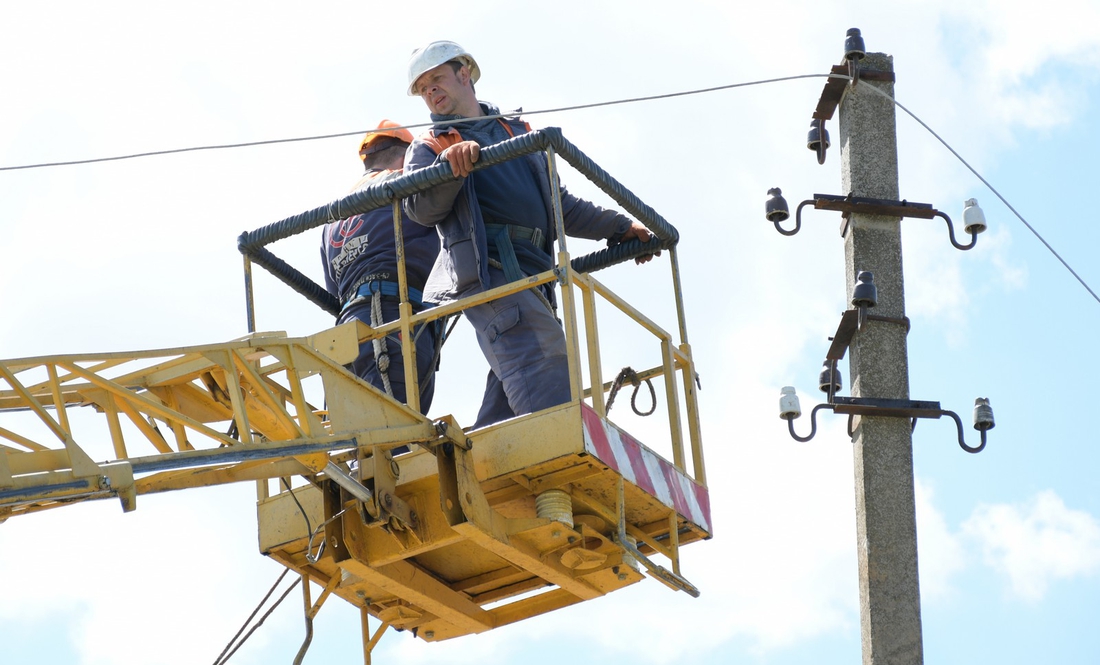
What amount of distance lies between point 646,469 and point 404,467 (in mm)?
1272

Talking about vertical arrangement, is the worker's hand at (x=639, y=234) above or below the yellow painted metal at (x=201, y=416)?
above

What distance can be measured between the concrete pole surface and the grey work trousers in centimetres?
156

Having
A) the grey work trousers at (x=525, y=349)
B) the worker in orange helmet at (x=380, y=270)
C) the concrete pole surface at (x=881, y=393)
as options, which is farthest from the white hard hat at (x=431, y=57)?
the concrete pole surface at (x=881, y=393)

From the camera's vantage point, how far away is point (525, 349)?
11523 millimetres

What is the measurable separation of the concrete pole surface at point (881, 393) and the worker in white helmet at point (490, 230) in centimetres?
164

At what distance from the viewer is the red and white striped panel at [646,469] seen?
10773 mm

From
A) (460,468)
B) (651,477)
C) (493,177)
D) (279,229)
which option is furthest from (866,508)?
(279,229)

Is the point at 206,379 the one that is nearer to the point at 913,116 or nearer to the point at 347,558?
the point at 347,558

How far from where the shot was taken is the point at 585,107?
45.0ft

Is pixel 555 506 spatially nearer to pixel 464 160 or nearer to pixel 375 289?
pixel 464 160

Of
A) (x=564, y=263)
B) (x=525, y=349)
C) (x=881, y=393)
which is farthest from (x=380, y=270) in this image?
(x=881, y=393)

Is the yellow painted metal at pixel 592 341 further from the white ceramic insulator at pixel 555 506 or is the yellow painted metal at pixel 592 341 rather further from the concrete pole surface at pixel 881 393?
the concrete pole surface at pixel 881 393

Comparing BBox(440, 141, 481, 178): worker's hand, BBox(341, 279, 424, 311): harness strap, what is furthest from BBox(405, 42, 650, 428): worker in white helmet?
BBox(341, 279, 424, 311): harness strap

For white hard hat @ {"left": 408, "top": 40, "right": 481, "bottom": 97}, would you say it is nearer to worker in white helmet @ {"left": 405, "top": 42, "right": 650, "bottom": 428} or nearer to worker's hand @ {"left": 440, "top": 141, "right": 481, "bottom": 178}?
worker in white helmet @ {"left": 405, "top": 42, "right": 650, "bottom": 428}
